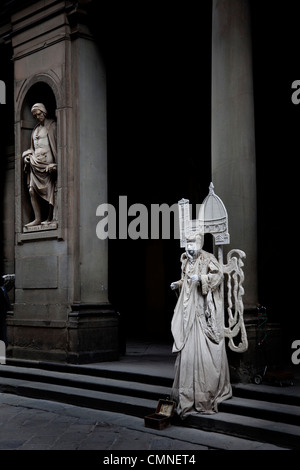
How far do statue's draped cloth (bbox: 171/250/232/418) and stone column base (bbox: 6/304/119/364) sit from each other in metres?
2.89

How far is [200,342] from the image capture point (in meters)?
6.68

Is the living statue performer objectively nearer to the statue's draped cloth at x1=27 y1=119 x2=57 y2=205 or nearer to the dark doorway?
the statue's draped cloth at x1=27 y1=119 x2=57 y2=205

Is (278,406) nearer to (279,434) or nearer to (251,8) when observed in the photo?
(279,434)

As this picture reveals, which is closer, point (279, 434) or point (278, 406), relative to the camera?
point (279, 434)

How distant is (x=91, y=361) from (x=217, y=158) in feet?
12.6

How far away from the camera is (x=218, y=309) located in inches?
271

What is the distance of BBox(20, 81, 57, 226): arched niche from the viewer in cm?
1067

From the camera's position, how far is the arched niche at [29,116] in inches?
420

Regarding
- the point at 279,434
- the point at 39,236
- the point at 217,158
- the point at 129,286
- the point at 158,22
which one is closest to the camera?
the point at 279,434

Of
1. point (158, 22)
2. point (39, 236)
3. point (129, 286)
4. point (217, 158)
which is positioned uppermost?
point (158, 22)

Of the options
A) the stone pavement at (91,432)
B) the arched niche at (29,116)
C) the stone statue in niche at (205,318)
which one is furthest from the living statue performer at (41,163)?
the stone statue in niche at (205,318)

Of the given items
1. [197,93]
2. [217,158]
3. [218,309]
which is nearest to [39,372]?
[218,309]

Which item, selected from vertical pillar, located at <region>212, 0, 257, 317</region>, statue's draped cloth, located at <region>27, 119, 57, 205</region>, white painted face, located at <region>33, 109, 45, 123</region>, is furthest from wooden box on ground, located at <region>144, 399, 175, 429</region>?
white painted face, located at <region>33, 109, 45, 123</region>

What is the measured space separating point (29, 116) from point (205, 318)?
583cm
